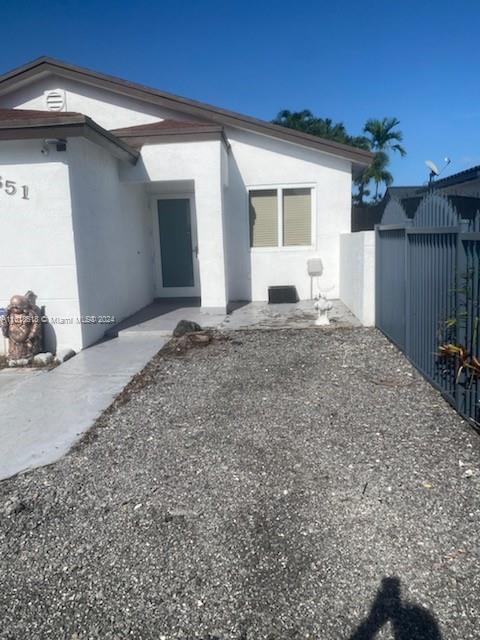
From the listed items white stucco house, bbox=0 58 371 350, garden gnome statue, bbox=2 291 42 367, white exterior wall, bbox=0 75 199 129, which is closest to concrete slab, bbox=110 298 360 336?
white stucco house, bbox=0 58 371 350

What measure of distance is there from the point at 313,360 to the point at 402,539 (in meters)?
3.73

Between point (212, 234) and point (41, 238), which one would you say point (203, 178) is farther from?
point (41, 238)

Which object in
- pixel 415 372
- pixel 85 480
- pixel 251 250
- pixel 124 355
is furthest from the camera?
pixel 251 250

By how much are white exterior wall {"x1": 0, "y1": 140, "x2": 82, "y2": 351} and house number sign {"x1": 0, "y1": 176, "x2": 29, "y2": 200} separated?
0.05 m

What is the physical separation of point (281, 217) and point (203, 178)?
8.68ft

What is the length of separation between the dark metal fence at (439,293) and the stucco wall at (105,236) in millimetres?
4651

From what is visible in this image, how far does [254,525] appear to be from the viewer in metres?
2.90

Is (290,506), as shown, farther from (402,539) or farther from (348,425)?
(348,425)

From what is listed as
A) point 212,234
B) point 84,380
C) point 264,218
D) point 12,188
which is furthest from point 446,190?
point 84,380

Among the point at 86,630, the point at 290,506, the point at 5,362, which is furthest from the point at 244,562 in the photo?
the point at 5,362

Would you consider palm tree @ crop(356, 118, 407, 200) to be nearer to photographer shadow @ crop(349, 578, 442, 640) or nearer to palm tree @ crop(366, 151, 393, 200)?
palm tree @ crop(366, 151, 393, 200)

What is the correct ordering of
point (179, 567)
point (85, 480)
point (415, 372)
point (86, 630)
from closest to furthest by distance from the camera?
1. point (86, 630)
2. point (179, 567)
3. point (85, 480)
4. point (415, 372)

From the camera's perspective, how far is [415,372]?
562cm

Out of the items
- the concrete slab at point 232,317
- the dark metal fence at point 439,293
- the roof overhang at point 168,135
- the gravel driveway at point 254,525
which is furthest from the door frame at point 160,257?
the gravel driveway at point 254,525
